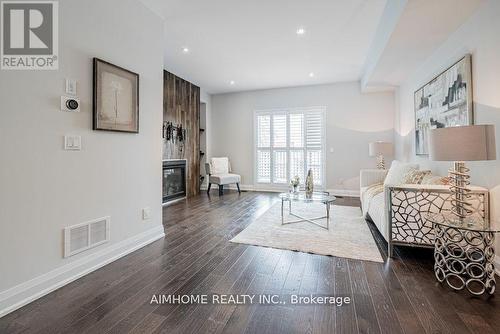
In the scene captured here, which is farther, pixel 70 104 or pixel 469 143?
pixel 70 104

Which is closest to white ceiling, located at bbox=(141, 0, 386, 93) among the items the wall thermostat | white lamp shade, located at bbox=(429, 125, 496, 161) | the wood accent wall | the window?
the wood accent wall

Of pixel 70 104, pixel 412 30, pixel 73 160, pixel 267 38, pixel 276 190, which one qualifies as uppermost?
pixel 267 38

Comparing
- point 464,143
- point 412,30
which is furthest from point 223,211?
point 412,30

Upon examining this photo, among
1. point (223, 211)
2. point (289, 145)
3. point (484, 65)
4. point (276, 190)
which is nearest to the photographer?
point (484, 65)

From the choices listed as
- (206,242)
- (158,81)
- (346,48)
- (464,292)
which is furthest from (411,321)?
(346,48)

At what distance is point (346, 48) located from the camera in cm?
405

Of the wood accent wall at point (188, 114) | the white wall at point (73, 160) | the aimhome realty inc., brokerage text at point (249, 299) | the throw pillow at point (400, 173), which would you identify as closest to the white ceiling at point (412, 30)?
the throw pillow at point (400, 173)

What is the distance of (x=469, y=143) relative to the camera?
1827mm

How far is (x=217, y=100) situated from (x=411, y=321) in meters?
6.53

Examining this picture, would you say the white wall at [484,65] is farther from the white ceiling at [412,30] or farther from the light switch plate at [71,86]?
the light switch plate at [71,86]

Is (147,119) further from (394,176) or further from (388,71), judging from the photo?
(388,71)

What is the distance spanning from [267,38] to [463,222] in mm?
3203

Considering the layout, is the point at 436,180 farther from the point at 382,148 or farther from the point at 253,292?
the point at 382,148
